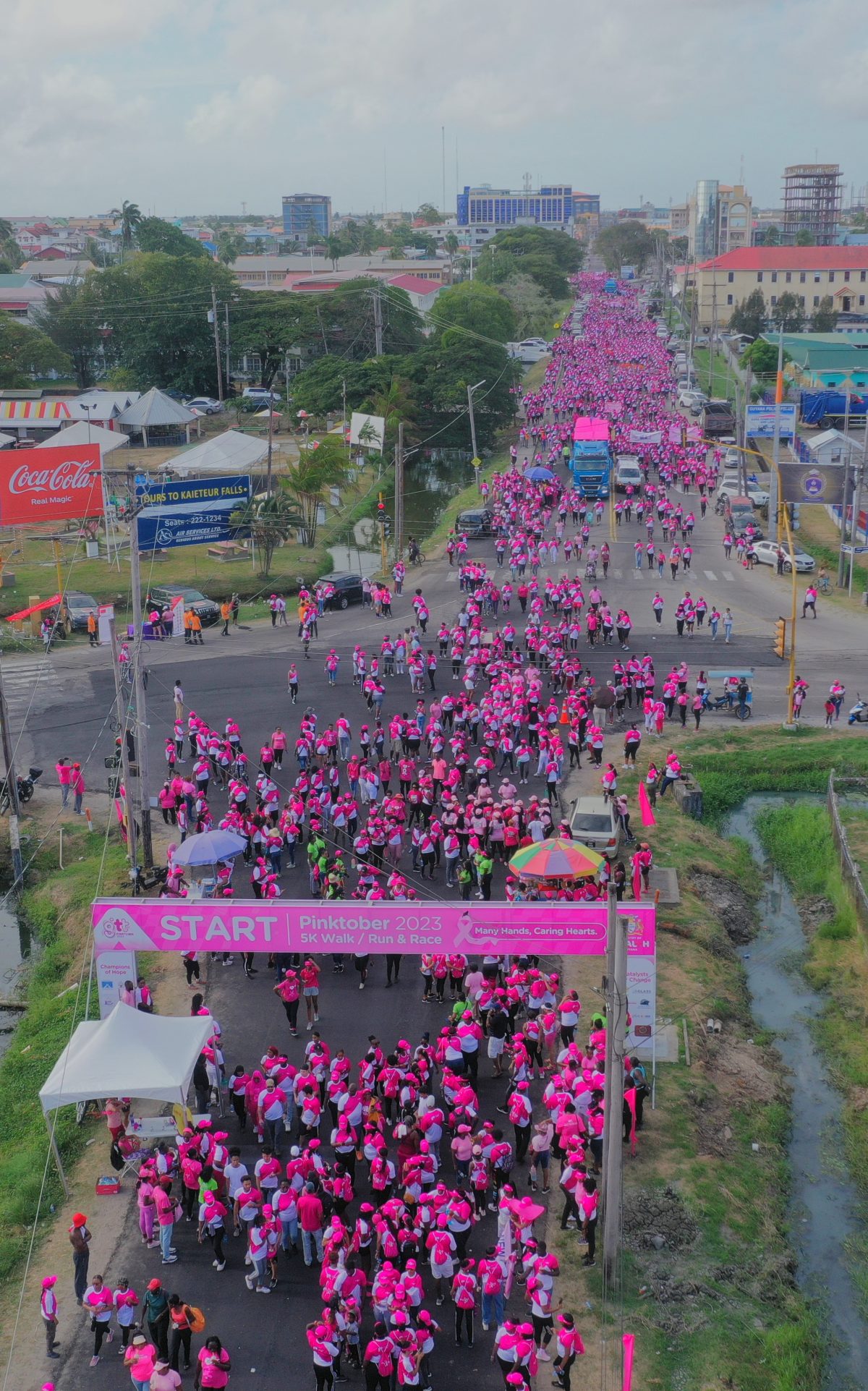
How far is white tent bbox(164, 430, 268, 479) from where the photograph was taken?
57406mm

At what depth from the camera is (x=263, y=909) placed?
17281 mm

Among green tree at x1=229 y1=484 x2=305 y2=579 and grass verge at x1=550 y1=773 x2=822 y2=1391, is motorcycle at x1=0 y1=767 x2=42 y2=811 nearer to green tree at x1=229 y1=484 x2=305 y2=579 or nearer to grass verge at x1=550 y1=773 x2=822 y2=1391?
grass verge at x1=550 y1=773 x2=822 y2=1391

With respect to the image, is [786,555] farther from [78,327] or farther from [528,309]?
[528,309]

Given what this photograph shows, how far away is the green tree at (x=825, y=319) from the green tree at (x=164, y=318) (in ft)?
187

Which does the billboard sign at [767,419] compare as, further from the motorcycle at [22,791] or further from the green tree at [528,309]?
the green tree at [528,309]

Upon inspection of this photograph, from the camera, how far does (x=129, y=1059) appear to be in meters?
16.2

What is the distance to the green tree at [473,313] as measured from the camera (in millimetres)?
86000

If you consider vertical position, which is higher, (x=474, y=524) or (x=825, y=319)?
(x=825, y=319)

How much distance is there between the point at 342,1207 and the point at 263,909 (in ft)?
13.0

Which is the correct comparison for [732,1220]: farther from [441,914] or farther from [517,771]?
[517,771]

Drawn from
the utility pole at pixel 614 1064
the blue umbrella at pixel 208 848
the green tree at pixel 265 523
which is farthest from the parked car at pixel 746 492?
the utility pole at pixel 614 1064

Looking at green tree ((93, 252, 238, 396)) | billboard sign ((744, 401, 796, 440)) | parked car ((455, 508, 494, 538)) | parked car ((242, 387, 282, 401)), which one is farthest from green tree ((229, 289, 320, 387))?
parked car ((455, 508, 494, 538))

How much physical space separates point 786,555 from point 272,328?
4922cm

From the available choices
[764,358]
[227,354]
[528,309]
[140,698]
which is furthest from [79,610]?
[528,309]
